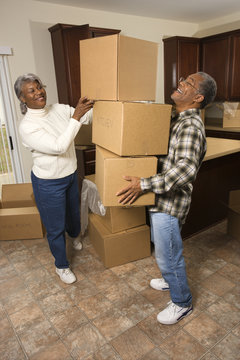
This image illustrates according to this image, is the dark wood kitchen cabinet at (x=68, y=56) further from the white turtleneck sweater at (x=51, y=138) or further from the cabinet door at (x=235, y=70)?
the cabinet door at (x=235, y=70)

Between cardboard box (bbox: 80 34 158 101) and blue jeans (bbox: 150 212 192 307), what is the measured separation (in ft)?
2.12

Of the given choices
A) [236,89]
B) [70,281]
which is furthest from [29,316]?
[236,89]

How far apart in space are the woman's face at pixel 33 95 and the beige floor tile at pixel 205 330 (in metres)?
1.62

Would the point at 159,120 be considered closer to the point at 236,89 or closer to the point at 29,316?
the point at 29,316

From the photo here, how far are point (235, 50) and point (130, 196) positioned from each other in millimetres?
3571

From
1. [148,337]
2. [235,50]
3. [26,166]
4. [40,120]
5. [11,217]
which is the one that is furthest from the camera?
[235,50]

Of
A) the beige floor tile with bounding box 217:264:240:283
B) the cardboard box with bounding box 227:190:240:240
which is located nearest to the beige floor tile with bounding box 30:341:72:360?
the beige floor tile with bounding box 217:264:240:283

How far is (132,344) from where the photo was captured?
1.47 m

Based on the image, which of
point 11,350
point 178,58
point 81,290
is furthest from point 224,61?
point 11,350

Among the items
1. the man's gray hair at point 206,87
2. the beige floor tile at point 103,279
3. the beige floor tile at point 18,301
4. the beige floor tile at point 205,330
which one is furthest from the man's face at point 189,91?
the beige floor tile at point 18,301

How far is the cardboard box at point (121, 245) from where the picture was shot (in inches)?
82.2

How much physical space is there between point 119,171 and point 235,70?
347cm

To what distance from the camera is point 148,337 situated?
1508mm

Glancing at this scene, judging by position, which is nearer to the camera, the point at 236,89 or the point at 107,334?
the point at 107,334
